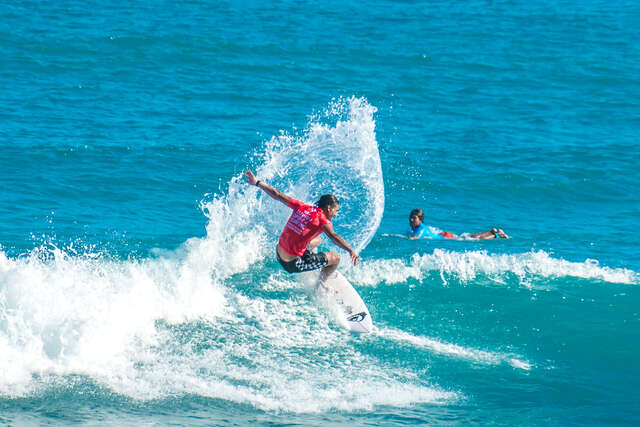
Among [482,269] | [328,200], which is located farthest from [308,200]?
[482,269]

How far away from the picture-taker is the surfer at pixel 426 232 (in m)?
15.9

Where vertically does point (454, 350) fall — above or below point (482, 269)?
below

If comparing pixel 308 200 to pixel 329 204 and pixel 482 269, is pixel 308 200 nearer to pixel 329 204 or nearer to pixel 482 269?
pixel 329 204

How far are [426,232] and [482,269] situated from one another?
5.82ft

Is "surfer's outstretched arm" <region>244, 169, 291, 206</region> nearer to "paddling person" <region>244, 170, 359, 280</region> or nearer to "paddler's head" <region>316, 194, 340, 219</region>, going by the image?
"paddling person" <region>244, 170, 359, 280</region>

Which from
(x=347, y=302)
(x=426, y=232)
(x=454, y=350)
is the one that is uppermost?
(x=426, y=232)

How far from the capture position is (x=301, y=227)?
11.3 meters

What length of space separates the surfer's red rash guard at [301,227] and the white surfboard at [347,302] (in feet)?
3.20

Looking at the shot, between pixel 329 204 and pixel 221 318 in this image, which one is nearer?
pixel 329 204

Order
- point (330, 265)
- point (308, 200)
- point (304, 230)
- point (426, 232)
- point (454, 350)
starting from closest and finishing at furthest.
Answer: point (304, 230) → point (454, 350) → point (330, 265) → point (308, 200) → point (426, 232)

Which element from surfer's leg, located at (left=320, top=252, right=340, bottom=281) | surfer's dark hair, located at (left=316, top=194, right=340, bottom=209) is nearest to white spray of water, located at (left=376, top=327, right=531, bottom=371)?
surfer's leg, located at (left=320, top=252, right=340, bottom=281)

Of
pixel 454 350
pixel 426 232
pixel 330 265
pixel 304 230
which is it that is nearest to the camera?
pixel 304 230

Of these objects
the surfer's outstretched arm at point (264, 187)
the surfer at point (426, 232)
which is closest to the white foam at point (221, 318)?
the surfer at point (426, 232)

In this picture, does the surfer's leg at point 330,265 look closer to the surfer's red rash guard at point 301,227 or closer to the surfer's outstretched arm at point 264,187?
the surfer's red rash guard at point 301,227
